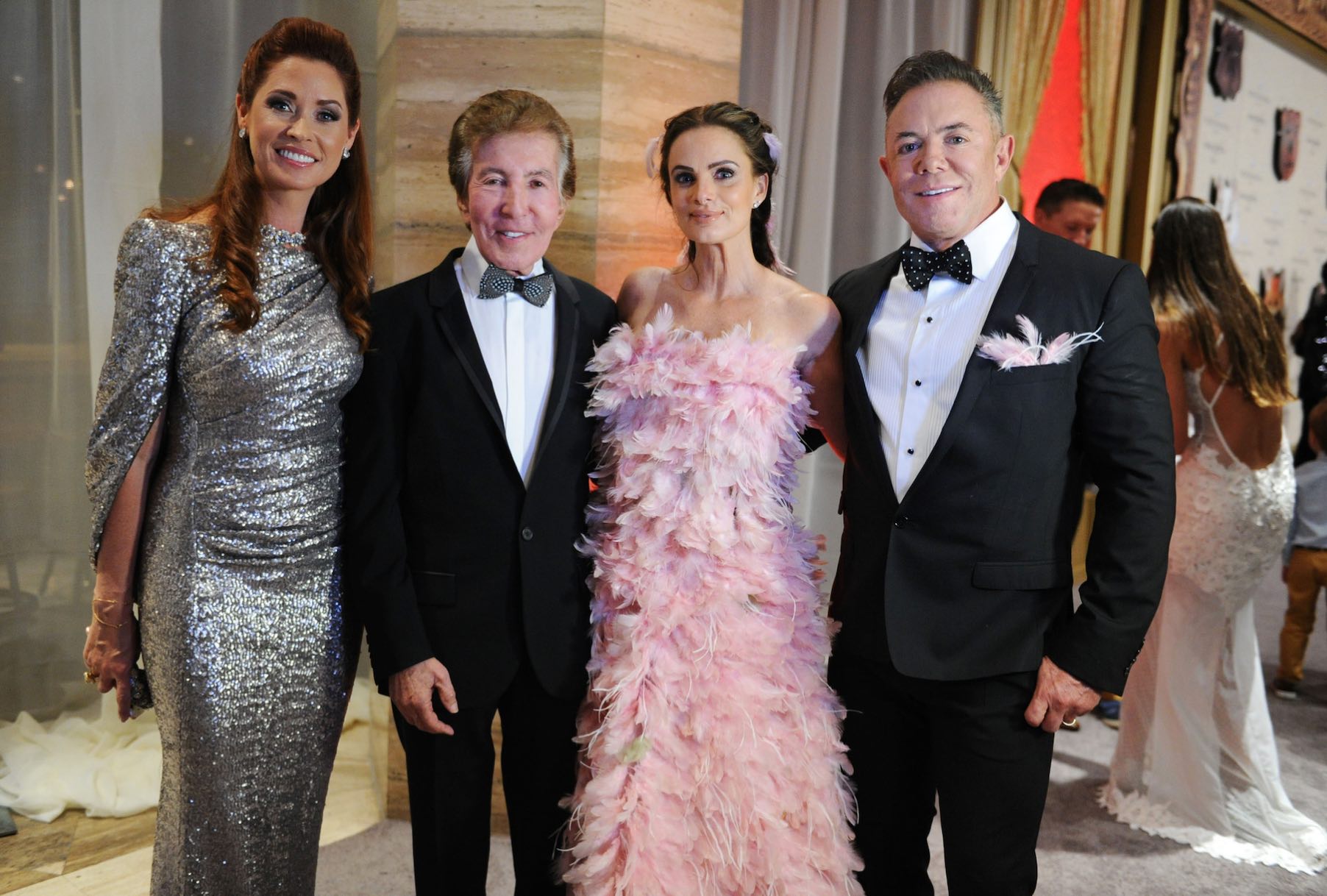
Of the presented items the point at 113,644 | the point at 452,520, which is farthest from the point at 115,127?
the point at 452,520

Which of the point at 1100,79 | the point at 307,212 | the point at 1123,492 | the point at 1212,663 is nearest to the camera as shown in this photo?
the point at 1123,492

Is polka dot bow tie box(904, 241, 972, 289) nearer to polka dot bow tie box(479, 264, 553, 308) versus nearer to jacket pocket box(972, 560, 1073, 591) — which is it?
jacket pocket box(972, 560, 1073, 591)

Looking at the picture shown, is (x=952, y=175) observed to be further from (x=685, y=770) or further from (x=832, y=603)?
(x=685, y=770)

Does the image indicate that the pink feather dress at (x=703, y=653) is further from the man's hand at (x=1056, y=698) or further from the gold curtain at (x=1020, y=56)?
the gold curtain at (x=1020, y=56)

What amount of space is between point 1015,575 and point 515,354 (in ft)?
3.33

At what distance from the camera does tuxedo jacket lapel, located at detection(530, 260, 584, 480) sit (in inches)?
76.7

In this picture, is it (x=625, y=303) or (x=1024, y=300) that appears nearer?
(x=1024, y=300)

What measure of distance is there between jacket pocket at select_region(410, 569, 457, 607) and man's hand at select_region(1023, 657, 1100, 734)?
1.07m

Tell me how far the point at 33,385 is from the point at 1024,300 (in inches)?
112

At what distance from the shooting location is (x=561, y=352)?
200 cm

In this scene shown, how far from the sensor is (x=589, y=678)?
198 cm

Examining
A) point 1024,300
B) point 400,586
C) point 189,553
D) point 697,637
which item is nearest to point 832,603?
point 697,637

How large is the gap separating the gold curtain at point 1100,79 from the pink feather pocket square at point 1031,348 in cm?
447

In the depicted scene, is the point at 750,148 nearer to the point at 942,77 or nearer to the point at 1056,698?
the point at 942,77
